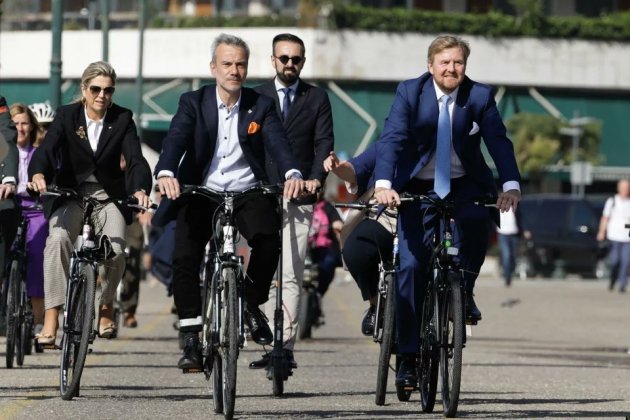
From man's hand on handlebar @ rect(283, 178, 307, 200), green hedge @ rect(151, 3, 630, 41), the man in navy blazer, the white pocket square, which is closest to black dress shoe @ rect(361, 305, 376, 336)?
the man in navy blazer

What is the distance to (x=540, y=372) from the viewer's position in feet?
46.8

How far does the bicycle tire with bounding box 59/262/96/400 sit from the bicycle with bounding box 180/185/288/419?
2.38 feet

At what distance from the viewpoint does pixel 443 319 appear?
9992 mm

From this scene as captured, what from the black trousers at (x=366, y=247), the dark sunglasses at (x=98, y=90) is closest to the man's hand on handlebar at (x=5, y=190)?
the dark sunglasses at (x=98, y=90)

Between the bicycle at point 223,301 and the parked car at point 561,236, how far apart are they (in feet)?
90.5

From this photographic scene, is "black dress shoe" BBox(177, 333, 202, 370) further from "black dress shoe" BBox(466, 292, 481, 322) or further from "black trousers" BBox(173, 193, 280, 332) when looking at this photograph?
"black dress shoe" BBox(466, 292, 481, 322)

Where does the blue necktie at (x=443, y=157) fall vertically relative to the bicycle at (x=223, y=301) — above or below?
above

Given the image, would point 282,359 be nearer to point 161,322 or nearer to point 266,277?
point 266,277

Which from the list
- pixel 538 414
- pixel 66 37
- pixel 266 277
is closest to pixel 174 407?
pixel 266 277

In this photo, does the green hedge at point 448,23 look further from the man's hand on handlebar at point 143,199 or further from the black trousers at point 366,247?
the man's hand on handlebar at point 143,199

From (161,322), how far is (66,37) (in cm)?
4301

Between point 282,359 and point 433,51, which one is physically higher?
point 433,51

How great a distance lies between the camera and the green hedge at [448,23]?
204ft

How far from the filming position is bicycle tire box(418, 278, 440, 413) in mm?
10055
